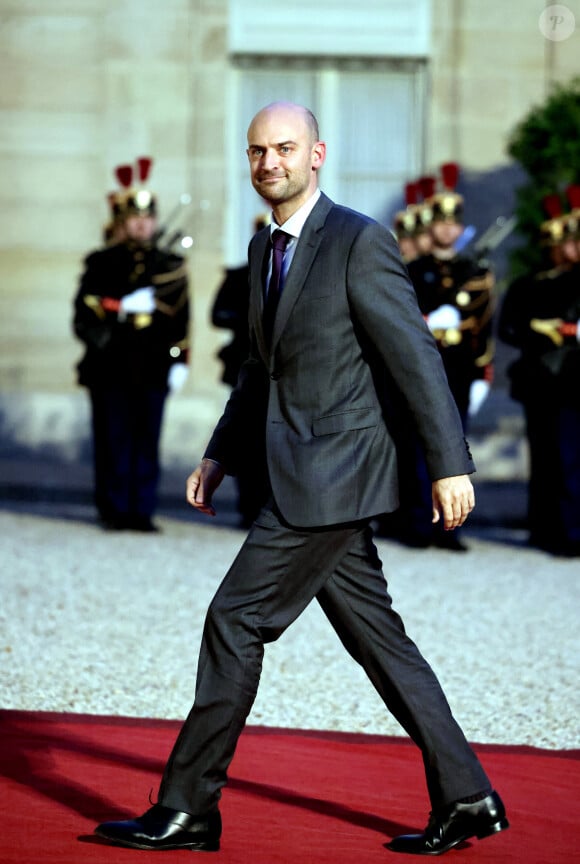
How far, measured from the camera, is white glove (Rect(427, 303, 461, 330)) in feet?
35.6

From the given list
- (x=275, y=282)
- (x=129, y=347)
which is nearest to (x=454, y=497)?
(x=275, y=282)

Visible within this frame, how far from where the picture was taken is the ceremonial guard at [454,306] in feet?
35.6

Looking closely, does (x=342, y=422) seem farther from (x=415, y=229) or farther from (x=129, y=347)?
(x=415, y=229)

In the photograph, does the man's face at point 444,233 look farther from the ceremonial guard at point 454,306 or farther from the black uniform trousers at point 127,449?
the black uniform trousers at point 127,449

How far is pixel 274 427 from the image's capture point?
4.18m

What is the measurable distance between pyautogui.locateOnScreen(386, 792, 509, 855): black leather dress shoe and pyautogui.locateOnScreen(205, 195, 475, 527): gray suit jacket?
675mm

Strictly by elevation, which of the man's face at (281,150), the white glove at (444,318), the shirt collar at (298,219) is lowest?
the white glove at (444,318)

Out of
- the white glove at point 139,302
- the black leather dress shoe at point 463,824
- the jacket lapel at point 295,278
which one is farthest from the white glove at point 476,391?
the black leather dress shoe at point 463,824

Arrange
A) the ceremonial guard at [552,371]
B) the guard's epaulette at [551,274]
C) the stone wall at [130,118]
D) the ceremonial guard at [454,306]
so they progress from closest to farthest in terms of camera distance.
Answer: the ceremonial guard at [552,371] < the guard's epaulette at [551,274] < the ceremonial guard at [454,306] < the stone wall at [130,118]

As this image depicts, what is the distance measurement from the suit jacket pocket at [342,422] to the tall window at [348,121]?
11966 mm

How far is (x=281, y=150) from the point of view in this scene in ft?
13.3

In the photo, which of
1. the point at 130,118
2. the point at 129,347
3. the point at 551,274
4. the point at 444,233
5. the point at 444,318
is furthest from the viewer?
the point at 130,118

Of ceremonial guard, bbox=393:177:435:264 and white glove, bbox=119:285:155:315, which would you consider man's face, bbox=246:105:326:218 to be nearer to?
ceremonial guard, bbox=393:177:435:264

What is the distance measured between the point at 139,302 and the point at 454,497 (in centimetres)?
737
